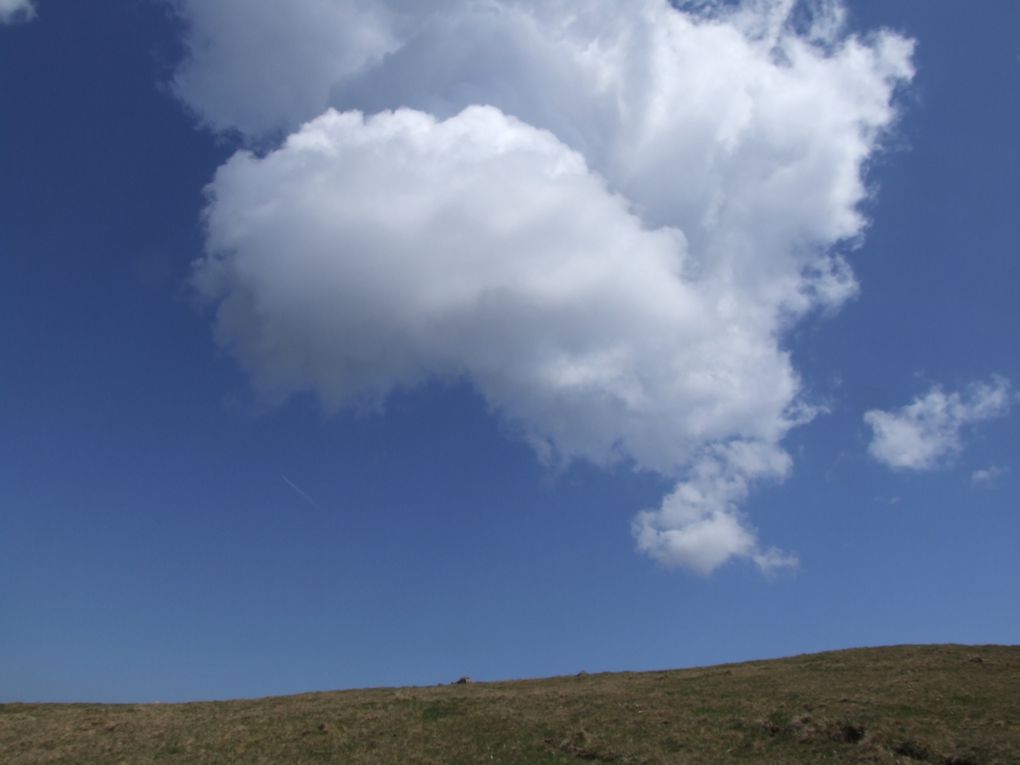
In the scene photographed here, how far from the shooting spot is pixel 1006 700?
122ft

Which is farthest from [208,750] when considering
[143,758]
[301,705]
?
[301,705]

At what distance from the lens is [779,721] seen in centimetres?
3591

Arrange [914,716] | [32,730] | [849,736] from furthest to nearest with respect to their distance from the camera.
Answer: [32,730] < [914,716] < [849,736]

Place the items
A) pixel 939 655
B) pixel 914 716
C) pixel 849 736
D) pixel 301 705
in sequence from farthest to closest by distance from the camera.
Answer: pixel 939 655, pixel 301 705, pixel 914 716, pixel 849 736

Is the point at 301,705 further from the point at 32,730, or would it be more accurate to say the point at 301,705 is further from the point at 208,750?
the point at 32,730

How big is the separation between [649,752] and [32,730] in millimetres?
37592

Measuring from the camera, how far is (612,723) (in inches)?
1501

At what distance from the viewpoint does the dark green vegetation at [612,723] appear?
32438mm

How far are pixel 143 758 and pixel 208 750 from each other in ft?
10.5

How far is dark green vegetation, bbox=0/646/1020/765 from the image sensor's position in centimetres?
3244

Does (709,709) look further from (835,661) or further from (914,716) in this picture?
(835,661)

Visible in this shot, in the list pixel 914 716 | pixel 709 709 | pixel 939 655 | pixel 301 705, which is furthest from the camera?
pixel 939 655

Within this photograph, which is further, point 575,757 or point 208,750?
point 208,750

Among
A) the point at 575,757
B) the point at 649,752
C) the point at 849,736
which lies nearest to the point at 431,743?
the point at 575,757
